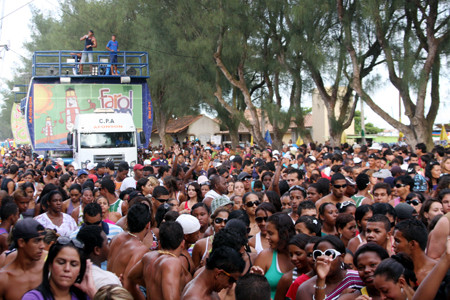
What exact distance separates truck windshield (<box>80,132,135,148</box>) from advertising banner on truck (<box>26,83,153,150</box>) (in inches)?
55.0

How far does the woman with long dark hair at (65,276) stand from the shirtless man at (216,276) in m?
0.69

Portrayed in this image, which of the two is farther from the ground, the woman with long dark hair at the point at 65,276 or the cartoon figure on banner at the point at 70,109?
the cartoon figure on banner at the point at 70,109

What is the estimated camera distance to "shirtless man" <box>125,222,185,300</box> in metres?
4.05

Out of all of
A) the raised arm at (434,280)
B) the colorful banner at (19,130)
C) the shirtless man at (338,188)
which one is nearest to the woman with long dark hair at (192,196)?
the shirtless man at (338,188)

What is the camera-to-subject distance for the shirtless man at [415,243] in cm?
431

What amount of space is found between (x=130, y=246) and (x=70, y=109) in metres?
14.9

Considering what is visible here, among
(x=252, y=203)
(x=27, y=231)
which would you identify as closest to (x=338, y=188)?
(x=252, y=203)

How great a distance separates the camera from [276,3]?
21.6 m

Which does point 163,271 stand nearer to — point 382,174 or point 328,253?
point 328,253

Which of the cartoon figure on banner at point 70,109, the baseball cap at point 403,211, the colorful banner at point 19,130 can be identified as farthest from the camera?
the colorful banner at point 19,130

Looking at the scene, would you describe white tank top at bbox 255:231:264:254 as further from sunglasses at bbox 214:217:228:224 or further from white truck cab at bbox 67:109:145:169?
white truck cab at bbox 67:109:145:169

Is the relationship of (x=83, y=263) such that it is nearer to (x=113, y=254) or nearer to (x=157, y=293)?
(x=157, y=293)

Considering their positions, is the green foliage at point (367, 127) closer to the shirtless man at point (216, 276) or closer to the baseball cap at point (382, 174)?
the baseball cap at point (382, 174)

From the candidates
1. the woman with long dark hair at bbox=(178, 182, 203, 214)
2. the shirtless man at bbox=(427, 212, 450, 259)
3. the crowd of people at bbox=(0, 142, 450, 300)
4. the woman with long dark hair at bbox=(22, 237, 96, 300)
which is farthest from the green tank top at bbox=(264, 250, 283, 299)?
the woman with long dark hair at bbox=(178, 182, 203, 214)
